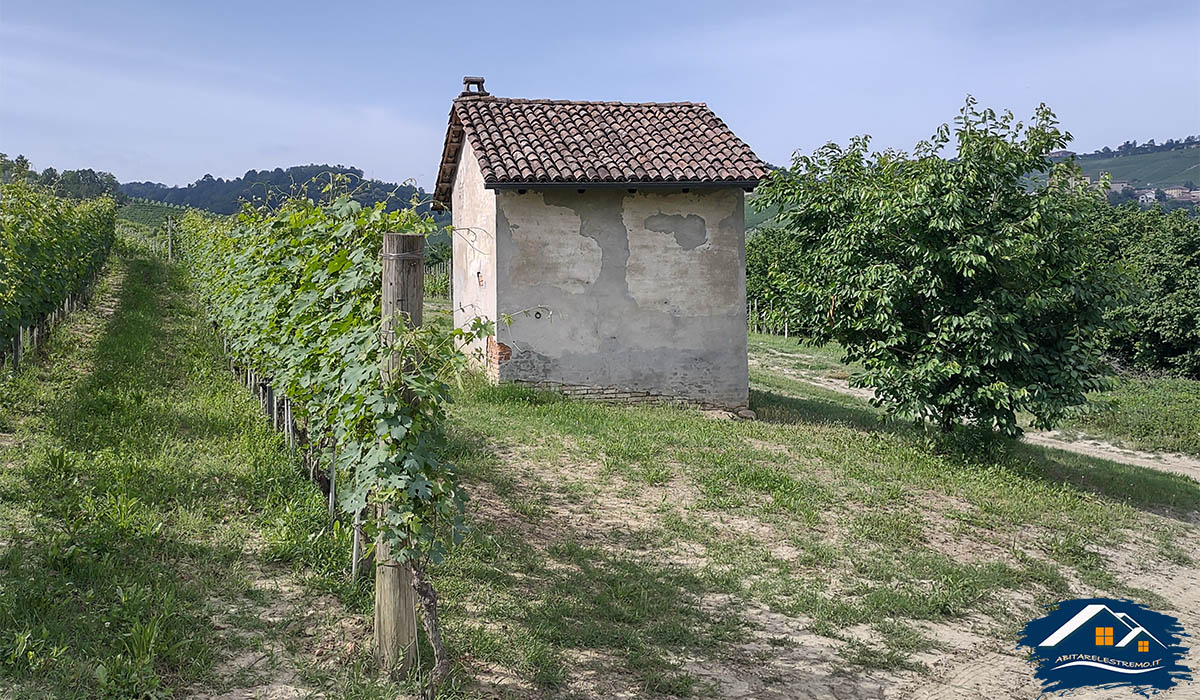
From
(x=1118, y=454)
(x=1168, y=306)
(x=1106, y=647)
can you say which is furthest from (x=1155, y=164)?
(x=1106, y=647)

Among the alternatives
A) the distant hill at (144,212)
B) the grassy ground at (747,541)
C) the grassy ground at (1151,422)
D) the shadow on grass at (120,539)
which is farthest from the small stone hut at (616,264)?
the distant hill at (144,212)

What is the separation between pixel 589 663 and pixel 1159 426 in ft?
49.7

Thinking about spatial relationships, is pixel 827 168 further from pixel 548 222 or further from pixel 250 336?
pixel 250 336

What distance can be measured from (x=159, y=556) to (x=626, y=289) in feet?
25.2

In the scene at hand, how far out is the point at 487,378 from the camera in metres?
12.2

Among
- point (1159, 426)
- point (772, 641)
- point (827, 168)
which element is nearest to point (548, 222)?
point (827, 168)

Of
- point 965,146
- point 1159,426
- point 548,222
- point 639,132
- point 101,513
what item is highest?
point 639,132

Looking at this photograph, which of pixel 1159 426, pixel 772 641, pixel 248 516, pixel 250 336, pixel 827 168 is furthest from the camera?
pixel 1159 426

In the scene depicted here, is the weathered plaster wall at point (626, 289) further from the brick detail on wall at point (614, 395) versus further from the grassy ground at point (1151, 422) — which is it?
the grassy ground at point (1151, 422)

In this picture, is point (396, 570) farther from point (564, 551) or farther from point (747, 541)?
point (747, 541)

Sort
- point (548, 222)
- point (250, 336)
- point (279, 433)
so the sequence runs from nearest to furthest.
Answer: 1. point (250, 336)
2. point (279, 433)
3. point (548, 222)

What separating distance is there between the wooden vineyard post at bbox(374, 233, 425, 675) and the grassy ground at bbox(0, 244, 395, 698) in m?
0.18

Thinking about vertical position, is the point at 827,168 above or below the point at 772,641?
above

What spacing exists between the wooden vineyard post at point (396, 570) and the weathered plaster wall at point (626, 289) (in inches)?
290
